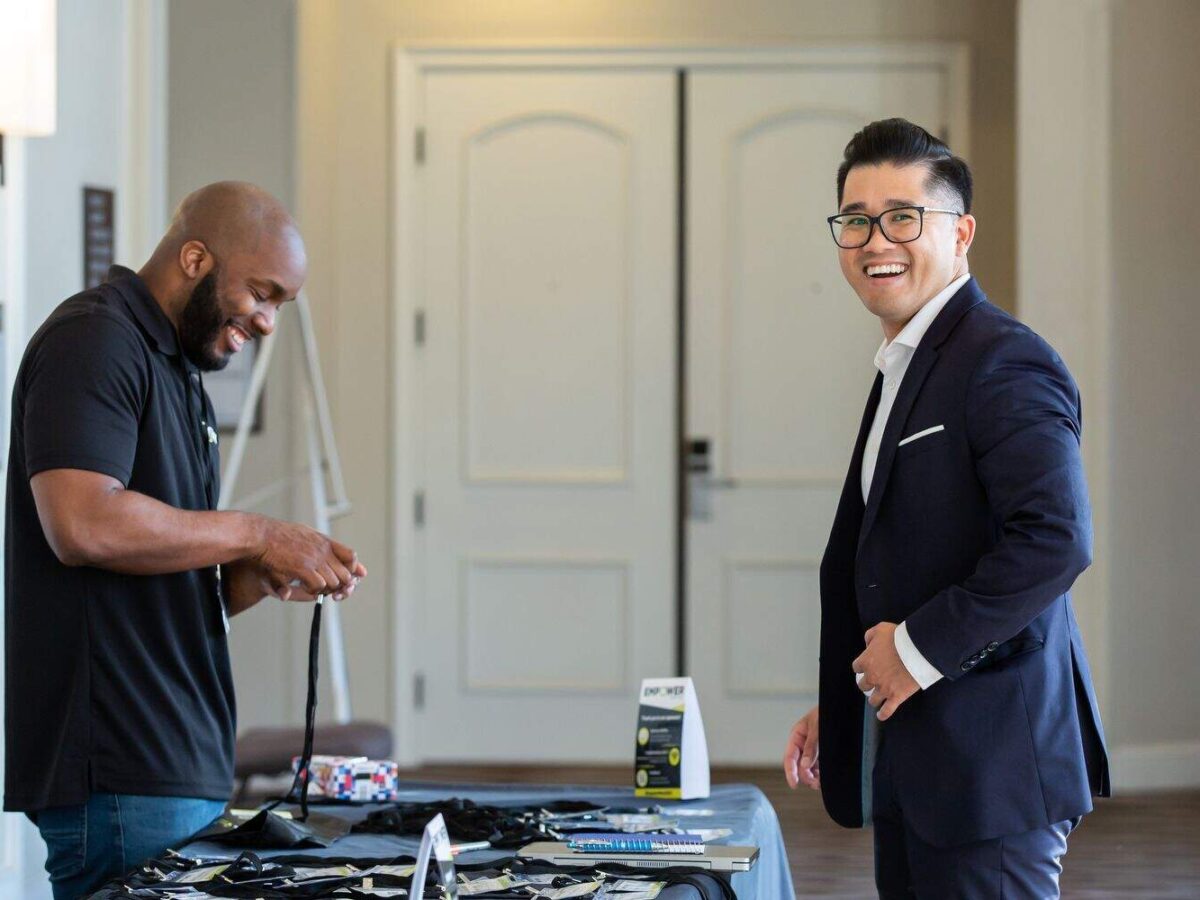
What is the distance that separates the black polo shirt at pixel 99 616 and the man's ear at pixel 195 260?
0.34 feet

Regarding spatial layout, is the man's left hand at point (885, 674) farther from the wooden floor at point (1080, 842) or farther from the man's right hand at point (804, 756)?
the wooden floor at point (1080, 842)

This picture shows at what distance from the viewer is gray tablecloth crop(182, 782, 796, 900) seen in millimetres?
2060

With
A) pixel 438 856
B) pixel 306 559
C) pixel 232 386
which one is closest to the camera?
pixel 438 856

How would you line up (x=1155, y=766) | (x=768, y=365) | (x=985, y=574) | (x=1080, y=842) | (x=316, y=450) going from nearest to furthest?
(x=985, y=574)
(x=316, y=450)
(x=1080, y=842)
(x=1155, y=766)
(x=768, y=365)

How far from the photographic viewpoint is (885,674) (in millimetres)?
1741

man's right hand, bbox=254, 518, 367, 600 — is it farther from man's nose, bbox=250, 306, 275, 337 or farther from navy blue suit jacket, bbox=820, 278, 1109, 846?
navy blue suit jacket, bbox=820, 278, 1109, 846

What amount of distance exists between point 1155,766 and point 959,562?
3875 millimetres

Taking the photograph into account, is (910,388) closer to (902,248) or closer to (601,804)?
(902,248)

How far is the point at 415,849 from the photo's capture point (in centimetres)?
211

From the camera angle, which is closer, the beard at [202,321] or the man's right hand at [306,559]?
the man's right hand at [306,559]

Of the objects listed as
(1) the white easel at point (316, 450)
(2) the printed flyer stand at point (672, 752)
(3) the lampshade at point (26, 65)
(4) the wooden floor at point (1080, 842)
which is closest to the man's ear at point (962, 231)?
(2) the printed flyer stand at point (672, 752)

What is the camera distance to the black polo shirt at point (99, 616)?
1.92 meters

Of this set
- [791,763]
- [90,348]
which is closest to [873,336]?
[791,763]

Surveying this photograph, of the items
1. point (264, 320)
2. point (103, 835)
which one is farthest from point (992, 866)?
point (264, 320)
